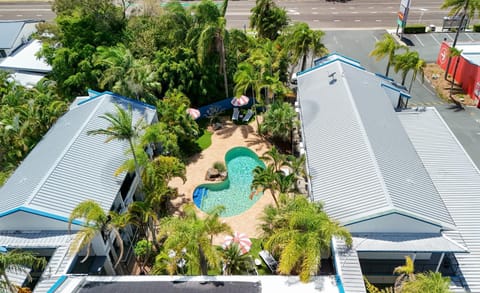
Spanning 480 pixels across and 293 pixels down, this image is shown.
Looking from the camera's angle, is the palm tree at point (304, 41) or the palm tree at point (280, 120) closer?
the palm tree at point (280, 120)

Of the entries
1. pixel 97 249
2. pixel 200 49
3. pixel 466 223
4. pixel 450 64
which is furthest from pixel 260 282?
pixel 450 64

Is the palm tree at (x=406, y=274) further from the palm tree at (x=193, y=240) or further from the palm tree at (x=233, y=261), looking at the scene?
the palm tree at (x=193, y=240)

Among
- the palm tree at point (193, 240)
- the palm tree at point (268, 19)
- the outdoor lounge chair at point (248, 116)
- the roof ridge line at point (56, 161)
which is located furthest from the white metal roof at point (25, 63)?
the palm tree at point (193, 240)

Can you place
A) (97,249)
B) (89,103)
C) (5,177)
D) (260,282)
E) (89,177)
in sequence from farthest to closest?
1. (89,103)
2. (5,177)
3. (89,177)
4. (97,249)
5. (260,282)

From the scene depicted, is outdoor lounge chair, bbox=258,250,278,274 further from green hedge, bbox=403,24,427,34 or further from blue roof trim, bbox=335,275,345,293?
green hedge, bbox=403,24,427,34

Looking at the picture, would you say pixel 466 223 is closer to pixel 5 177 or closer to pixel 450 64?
pixel 450 64

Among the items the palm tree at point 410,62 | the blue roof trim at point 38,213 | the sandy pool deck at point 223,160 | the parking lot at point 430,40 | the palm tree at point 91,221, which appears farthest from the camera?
the parking lot at point 430,40
